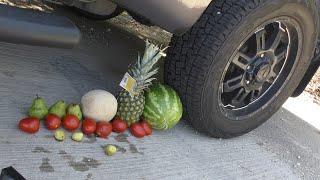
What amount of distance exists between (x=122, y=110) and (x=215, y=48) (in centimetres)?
66

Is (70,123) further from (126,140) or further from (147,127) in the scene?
(147,127)

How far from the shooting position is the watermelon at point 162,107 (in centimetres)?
331

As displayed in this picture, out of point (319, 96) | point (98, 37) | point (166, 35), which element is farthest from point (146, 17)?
point (319, 96)

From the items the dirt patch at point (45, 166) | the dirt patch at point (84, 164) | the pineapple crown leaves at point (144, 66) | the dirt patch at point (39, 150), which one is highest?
the pineapple crown leaves at point (144, 66)

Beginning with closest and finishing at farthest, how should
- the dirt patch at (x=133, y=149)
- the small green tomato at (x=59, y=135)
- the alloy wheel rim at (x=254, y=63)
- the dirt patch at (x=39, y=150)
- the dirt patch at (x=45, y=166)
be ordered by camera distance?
the dirt patch at (x=45, y=166)
the dirt patch at (x=39, y=150)
the small green tomato at (x=59, y=135)
the dirt patch at (x=133, y=149)
the alloy wheel rim at (x=254, y=63)

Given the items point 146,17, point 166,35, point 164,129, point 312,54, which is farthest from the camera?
point 166,35

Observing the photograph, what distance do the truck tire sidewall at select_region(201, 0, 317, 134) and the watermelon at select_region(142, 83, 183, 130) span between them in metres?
0.17

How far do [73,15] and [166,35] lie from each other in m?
1.00

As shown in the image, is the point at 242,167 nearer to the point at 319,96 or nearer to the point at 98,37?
the point at 98,37

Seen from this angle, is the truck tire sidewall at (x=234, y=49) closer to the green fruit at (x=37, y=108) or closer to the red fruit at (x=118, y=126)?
the red fruit at (x=118, y=126)

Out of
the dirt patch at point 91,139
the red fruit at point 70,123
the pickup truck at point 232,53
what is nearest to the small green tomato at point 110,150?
the dirt patch at point 91,139

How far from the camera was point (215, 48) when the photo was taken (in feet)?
10.3

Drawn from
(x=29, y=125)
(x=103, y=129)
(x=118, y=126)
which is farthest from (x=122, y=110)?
(x=29, y=125)

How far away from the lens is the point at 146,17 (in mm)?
2922
